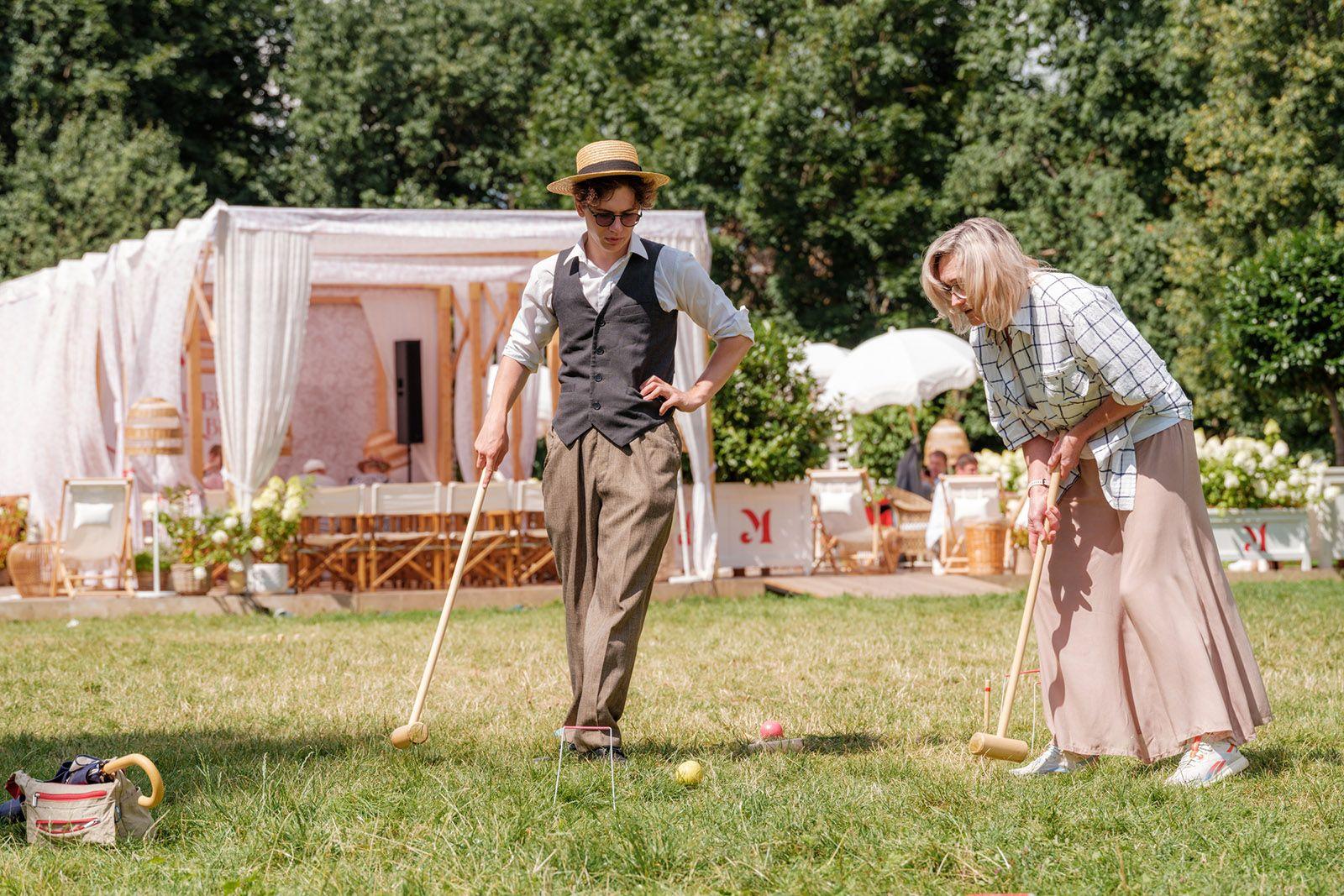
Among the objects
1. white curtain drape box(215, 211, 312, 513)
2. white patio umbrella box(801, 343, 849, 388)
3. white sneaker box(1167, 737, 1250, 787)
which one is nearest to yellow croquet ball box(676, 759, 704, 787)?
white sneaker box(1167, 737, 1250, 787)

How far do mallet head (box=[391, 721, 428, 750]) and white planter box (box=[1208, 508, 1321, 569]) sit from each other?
9492mm

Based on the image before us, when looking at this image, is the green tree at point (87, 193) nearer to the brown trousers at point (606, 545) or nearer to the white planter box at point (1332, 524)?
the white planter box at point (1332, 524)

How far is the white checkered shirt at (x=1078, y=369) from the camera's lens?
13.6 ft

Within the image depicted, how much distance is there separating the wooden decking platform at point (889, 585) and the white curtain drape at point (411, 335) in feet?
15.9

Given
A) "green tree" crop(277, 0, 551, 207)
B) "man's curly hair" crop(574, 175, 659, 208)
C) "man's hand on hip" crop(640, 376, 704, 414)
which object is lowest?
"man's hand on hip" crop(640, 376, 704, 414)

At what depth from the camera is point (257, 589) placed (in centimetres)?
1081

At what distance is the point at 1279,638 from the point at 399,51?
23205 mm

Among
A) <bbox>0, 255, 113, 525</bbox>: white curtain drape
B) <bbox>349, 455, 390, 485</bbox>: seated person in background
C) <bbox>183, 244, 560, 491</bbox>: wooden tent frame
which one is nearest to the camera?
<bbox>0, 255, 113, 525</bbox>: white curtain drape

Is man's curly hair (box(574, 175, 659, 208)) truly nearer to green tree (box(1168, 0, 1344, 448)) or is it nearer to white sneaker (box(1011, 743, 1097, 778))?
white sneaker (box(1011, 743, 1097, 778))

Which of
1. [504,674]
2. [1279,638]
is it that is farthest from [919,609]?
[504,674]

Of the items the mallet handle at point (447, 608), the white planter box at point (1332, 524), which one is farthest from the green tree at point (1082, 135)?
the mallet handle at point (447, 608)

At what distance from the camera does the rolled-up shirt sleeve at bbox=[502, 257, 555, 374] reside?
4.67 metres

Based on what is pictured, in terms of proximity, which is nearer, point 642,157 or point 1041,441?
point 1041,441

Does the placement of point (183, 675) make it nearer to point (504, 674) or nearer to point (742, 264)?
point (504, 674)
